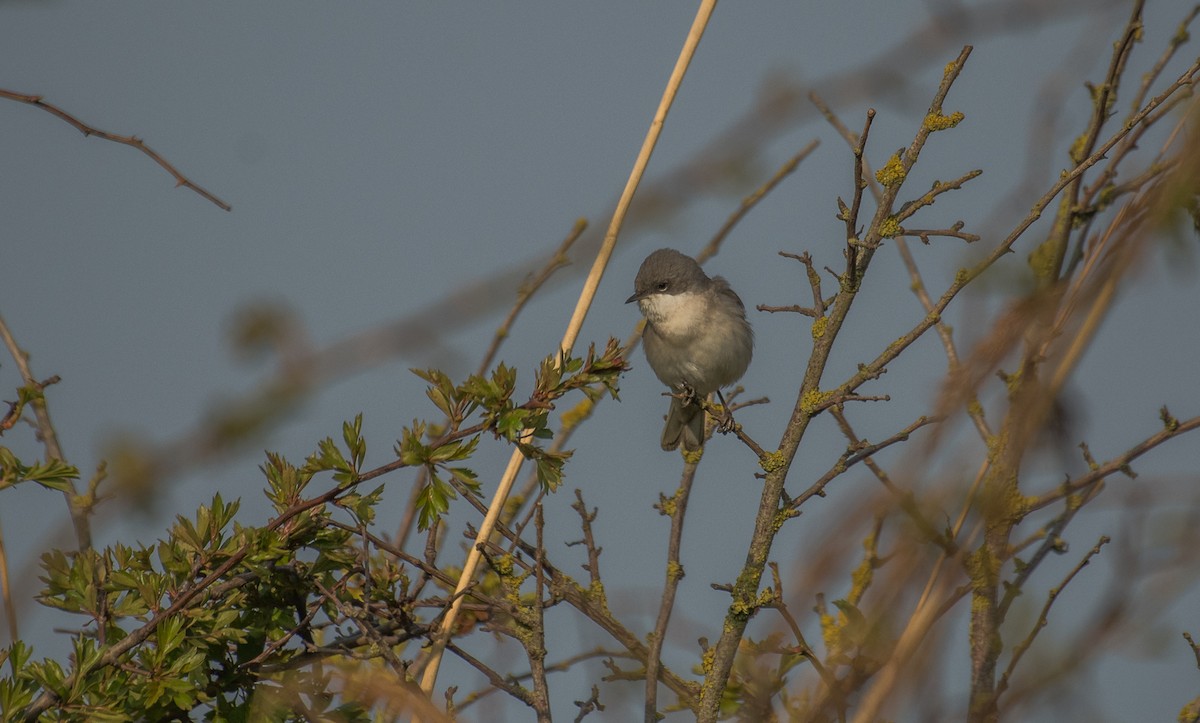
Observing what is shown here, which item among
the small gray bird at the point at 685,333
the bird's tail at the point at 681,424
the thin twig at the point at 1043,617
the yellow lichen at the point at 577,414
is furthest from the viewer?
the small gray bird at the point at 685,333

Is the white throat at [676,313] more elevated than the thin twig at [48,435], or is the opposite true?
the white throat at [676,313]

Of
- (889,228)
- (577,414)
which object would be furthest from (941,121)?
(577,414)

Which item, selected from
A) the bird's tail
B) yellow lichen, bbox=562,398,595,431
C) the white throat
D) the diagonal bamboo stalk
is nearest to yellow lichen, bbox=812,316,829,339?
the diagonal bamboo stalk

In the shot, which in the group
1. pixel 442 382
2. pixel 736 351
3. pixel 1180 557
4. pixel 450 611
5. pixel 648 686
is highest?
pixel 736 351

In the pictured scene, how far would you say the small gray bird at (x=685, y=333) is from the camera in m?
6.41

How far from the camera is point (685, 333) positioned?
6.41 metres

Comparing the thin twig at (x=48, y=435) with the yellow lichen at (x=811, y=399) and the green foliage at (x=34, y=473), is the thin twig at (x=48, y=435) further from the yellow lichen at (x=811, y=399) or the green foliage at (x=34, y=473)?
the yellow lichen at (x=811, y=399)

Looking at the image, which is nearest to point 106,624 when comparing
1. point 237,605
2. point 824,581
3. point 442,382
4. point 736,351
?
point 237,605

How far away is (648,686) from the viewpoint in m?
2.76

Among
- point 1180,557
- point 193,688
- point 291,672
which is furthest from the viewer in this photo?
point 291,672

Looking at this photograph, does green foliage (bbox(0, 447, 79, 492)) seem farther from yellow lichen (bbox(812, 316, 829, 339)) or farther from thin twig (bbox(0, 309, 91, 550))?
yellow lichen (bbox(812, 316, 829, 339))

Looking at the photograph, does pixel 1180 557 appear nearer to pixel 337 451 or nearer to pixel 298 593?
pixel 337 451

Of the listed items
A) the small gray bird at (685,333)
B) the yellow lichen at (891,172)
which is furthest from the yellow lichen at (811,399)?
the small gray bird at (685,333)

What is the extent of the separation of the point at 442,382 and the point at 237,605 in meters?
0.71
